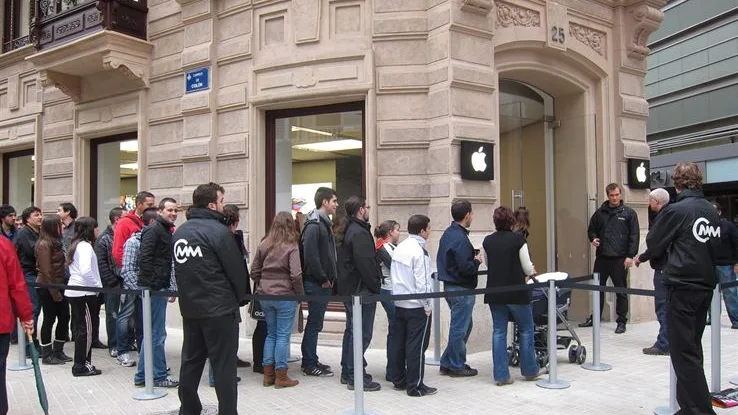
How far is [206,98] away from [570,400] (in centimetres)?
671

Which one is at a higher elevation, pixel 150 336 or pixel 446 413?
pixel 150 336

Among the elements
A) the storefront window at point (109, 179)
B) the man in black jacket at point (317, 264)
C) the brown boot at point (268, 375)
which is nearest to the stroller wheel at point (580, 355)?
the man in black jacket at point (317, 264)

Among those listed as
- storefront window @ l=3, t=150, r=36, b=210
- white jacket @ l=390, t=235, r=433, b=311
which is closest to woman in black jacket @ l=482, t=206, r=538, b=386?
white jacket @ l=390, t=235, r=433, b=311

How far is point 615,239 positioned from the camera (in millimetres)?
9398

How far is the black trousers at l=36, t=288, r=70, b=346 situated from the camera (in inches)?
314

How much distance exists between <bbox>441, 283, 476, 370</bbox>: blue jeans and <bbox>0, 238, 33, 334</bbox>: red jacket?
4.02 m

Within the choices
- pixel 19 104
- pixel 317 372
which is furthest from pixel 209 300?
pixel 19 104

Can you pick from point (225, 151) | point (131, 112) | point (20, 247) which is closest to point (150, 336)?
point (20, 247)

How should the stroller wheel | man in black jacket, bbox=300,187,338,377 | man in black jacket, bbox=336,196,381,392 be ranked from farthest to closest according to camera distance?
1. the stroller wheel
2. man in black jacket, bbox=300,187,338,377
3. man in black jacket, bbox=336,196,381,392

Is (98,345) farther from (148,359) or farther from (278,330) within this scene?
(278,330)

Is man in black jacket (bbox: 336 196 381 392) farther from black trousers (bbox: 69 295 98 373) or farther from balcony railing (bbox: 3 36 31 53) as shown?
balcony railing (bbox: 3 36 31 53)

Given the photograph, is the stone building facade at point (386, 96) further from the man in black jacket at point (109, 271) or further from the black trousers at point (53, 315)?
the black trousers at point (53, 315)

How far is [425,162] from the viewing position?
8414 mm

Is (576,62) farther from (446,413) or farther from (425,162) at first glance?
(446,413)
